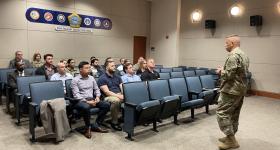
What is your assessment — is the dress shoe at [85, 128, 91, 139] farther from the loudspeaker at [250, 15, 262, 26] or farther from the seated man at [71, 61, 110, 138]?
the loudspeaker at [250, 15, 262, 26]

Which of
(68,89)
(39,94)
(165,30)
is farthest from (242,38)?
(39,94)

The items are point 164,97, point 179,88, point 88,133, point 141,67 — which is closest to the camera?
point 88,133

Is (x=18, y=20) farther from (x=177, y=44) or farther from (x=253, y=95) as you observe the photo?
(x=253, y=95)

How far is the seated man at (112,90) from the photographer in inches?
157

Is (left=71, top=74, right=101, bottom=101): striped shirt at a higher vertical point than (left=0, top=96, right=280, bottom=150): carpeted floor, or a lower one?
higher

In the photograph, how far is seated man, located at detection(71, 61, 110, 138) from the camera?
12.5ft

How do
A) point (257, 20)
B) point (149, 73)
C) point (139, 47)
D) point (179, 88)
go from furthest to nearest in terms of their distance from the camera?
point (139, 47) < point (257, 20) < point (149, 73) < point (179, 88)

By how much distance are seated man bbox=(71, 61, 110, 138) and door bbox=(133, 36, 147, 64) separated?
23.4ft

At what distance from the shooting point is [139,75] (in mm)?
5586

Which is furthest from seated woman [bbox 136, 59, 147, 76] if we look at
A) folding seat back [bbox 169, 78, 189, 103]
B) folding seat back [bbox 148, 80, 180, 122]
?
folding seat back [bbox 148, 80, 180, 122]

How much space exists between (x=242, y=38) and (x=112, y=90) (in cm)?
595

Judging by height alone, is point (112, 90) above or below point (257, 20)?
below

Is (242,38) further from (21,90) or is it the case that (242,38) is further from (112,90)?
(21,90)

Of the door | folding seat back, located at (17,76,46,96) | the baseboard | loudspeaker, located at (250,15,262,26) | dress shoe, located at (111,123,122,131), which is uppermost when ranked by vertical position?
loudspeaker, located at (250,15,262,26)
